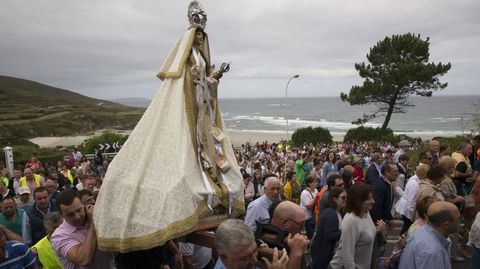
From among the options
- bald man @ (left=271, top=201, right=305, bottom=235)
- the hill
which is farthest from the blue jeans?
the hill

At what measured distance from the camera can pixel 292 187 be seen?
379 inches

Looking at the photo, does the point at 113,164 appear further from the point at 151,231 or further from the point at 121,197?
the point at 151,231

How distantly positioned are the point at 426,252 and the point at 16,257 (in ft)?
12.2

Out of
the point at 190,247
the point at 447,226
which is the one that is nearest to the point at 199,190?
the point at 190,247

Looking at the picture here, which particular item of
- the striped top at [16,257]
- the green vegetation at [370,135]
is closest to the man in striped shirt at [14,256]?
the striped top at [16,257]

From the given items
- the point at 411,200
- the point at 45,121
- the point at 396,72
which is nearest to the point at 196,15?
the point at 411,200

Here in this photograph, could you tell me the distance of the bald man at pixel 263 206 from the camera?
5.52 meters

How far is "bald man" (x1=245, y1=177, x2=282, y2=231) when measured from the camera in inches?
217

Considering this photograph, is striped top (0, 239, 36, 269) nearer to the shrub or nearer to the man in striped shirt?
the man in striped shirt

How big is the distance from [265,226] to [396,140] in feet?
114

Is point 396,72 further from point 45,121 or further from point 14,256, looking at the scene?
point 45,121

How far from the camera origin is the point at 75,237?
3.35 meters

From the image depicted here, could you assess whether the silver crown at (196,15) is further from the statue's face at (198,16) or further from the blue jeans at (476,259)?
the blue jeans at (476,259)

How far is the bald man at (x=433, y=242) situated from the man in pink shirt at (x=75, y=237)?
282cm
